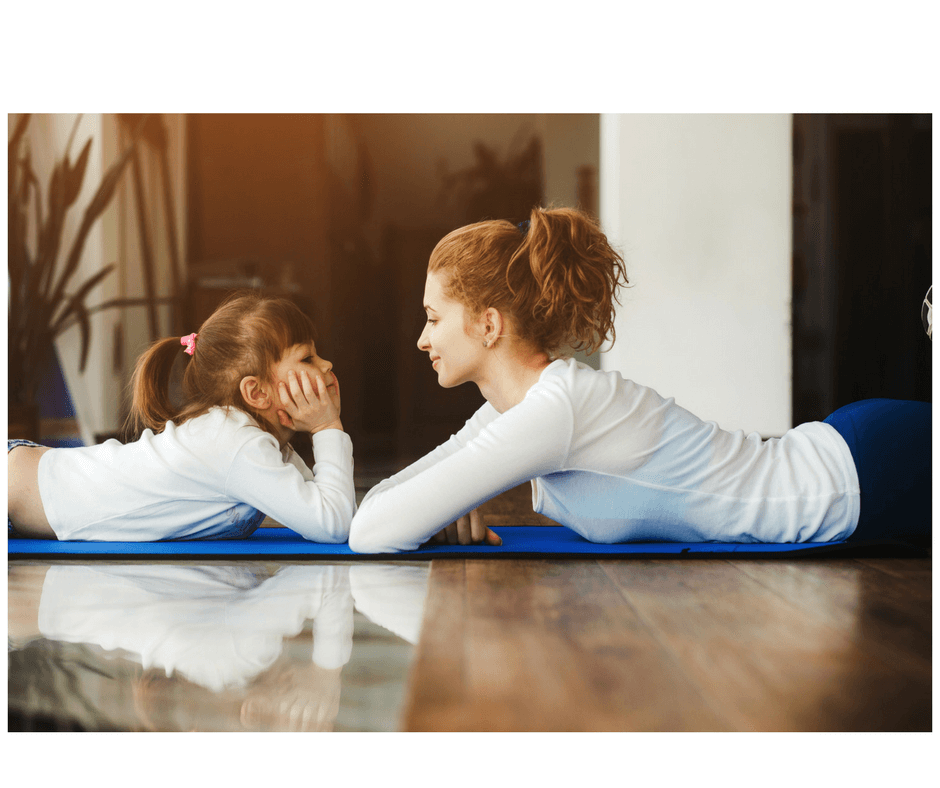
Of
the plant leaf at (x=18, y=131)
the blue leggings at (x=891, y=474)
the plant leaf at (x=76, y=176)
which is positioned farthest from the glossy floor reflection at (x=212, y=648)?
the plant leaf at (x=76, y=176)

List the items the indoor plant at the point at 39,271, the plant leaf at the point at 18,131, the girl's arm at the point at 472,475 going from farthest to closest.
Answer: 1. the indoor plant at the point at 39,271
2. the plant leaf at the point at 18,131
3. the girl's arm at the point at 472,475

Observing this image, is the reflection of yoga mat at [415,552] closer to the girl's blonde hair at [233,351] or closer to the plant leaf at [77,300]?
the girl's blonde hair at [233,351]

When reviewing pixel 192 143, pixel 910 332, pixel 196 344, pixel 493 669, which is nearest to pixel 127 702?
pixel 493 669

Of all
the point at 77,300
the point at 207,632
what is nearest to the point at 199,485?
the point at 207,632

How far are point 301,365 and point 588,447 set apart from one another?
0.55 m

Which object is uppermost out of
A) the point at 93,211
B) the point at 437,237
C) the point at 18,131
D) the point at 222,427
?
the point at 18,131

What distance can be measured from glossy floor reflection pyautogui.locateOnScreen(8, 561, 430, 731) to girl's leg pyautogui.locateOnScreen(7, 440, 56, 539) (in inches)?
13.0

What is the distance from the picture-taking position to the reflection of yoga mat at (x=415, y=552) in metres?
1.37

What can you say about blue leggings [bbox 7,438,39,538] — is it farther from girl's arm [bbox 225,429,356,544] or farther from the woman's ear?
the woman's ear

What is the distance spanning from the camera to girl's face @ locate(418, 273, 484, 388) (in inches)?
60.1

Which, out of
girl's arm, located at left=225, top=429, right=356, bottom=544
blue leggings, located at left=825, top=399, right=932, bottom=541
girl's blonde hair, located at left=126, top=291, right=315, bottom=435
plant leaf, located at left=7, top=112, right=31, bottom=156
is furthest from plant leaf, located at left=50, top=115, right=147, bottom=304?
blue leggings, located at left=825, top=399, right=932, bottom=541

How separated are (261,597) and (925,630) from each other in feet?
2.62

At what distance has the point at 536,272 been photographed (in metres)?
1.49

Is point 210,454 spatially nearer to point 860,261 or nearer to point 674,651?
point 674,651
